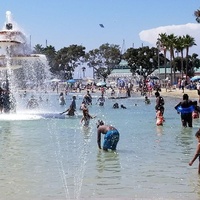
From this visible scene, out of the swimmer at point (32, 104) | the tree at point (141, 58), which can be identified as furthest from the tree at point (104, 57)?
the swimmer at point (32, 104)

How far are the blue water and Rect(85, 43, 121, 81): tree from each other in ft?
315

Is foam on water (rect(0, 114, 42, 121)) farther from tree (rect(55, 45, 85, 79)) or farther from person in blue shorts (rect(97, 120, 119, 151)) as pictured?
tree (rect(55, 45, 85, 79))

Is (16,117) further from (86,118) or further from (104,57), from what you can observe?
(104,57)

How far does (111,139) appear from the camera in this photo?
618 inches

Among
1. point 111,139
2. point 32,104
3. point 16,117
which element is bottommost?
point 16,117

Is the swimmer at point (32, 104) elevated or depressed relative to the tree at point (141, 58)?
depressed

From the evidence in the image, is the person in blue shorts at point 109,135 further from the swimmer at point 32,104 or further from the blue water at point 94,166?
the swimmer at point 32,104

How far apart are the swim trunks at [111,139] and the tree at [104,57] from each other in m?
103

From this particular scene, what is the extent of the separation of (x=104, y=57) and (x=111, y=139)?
103874mm

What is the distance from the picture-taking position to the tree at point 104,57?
118119 mm

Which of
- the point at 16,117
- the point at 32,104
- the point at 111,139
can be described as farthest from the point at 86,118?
the point at 32,104

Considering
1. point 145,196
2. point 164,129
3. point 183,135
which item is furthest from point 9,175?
point 164,129

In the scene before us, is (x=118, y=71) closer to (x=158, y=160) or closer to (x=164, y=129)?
(x=164, y=129)

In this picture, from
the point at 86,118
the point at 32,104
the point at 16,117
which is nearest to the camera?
the point at 86,118
